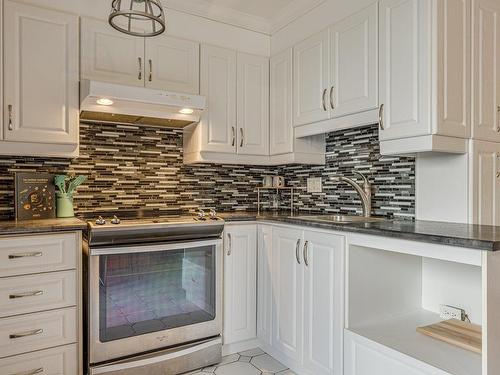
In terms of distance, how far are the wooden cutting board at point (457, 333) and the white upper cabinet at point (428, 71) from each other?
0.87 m

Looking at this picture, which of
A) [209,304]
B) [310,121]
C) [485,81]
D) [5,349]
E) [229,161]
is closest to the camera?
[5,349]

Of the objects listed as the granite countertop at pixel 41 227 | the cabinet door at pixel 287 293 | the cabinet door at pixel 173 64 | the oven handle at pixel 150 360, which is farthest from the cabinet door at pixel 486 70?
the granite countertop at pixel 41 227

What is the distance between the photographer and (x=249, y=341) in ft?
8.66

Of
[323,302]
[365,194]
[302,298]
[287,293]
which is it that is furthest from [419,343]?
[365,194]

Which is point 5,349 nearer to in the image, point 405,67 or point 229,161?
point 229,161

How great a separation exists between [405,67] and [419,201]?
0.76 meters

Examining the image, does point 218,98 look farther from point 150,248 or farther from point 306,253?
point 306,253

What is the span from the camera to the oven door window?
83.3 inches

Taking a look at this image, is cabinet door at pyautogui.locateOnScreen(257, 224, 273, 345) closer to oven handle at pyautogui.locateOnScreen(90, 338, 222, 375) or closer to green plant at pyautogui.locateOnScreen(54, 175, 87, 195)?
oven handle at pyautogui.locateOnScreen(90, 338, 222, 375)

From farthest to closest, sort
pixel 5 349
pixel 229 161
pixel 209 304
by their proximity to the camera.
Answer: pixel 229 161 < pixel 209 304 < pixel 5 349

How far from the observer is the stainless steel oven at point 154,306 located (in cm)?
208

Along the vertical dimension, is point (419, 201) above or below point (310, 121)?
below

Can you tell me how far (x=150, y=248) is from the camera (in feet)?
7.23

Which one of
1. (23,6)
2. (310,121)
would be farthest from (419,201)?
(23,6)
